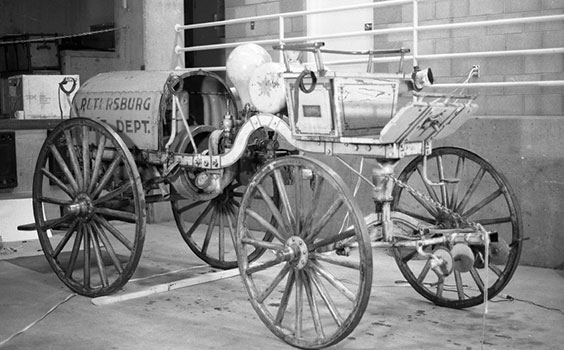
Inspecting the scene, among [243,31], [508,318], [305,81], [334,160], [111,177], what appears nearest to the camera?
[305,81]

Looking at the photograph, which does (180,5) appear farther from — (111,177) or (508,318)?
(508,318)

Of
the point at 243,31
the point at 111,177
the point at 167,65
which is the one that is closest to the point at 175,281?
the point at 111,177

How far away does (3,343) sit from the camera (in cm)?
440

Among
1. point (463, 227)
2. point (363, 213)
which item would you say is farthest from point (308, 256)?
point (363, 213)

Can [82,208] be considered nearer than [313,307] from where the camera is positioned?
No

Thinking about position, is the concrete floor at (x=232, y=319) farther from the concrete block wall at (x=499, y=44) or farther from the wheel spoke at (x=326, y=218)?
the concrete block wall at (x=499, y=44)

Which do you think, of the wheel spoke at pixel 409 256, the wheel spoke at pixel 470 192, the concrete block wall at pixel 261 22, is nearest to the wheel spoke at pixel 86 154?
the wheel spoke at pixel 409 256

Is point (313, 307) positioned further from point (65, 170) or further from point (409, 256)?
point (65, 170)

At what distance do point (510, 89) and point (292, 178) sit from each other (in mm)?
4037

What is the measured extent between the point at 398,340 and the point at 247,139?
57.9 inches

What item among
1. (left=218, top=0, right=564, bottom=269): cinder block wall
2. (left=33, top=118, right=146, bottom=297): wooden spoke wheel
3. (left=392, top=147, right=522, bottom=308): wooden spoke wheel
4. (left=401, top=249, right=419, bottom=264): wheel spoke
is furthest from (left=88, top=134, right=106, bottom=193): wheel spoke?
(left=218, top=0, right=564, bottom=269): cinder block wall

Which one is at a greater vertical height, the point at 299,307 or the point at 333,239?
the point at 333,239

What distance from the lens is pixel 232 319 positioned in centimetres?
481

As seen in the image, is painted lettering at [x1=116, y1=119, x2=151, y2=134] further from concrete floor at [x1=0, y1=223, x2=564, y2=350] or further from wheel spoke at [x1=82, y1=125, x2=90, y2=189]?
concrete floor at [x1=0, y1=223, x2=564, y2=350]
